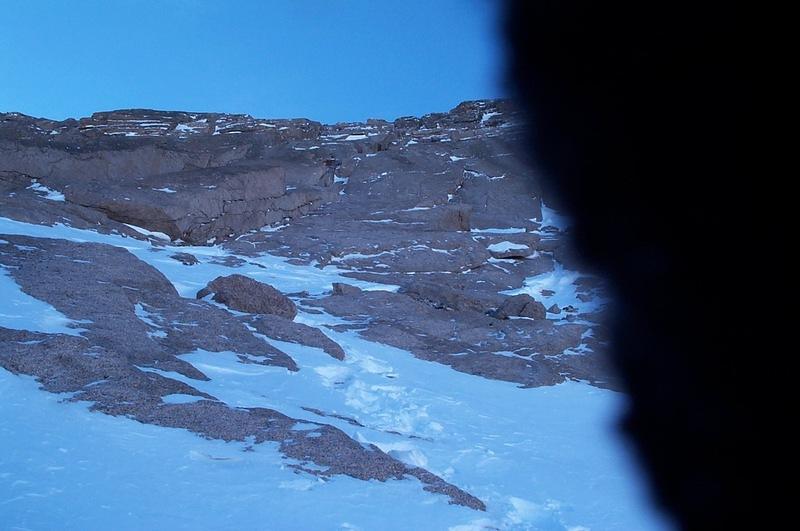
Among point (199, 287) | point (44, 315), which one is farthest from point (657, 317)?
point (199, 287)

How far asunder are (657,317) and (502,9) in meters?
0.86

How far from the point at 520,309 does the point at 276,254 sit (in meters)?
9.91

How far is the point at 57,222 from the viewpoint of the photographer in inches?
797

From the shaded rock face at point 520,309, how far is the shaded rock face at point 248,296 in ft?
21.9

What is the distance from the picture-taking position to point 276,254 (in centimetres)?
2533

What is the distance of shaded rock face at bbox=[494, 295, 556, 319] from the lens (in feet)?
63.0

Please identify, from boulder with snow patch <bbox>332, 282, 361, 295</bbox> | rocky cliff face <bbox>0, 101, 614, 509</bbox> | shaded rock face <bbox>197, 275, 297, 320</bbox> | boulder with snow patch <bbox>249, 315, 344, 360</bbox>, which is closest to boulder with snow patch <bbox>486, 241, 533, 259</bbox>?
rocky cliff face <bbox>0, 101, 614, 509</bbox>

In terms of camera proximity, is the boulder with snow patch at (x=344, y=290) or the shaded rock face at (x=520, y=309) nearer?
the boulder with snow patch at (x=344, y=290)

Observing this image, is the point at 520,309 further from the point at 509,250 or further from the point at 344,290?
the point at 509,250

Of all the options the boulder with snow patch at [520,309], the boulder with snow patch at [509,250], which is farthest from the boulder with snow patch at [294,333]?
the boulder with snow patch at [509,250]

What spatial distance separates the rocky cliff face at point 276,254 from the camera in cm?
727

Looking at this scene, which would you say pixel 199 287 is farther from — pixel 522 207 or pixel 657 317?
pixel 522 207

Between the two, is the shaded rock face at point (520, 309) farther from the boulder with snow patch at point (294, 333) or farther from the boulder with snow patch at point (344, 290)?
the boulder with snow patch at point (294, 333)

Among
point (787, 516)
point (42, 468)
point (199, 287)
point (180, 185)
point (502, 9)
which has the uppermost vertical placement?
point (180, 185)
